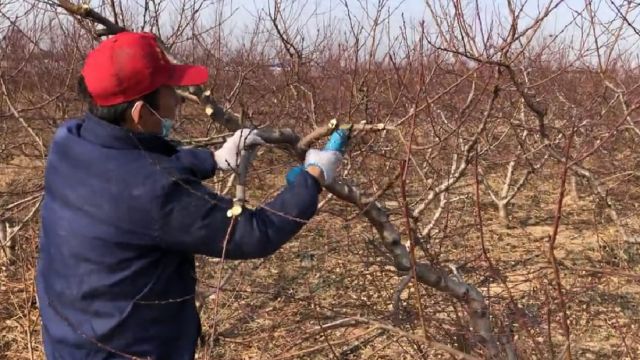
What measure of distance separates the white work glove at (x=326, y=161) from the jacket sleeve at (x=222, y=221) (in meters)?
0.11

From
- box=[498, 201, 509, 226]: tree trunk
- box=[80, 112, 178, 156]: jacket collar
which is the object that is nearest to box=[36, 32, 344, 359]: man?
box=[80, 112, 178, 156]: jacket collar

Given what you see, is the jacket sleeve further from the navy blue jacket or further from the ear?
the ear

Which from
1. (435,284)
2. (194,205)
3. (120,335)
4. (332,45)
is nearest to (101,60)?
(194,205)

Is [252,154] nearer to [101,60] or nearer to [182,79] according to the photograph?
[182,79]

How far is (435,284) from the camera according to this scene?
217cm

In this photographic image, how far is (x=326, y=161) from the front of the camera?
5.37ft

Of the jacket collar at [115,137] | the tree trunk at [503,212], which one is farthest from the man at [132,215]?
the tree trunk at [503,212]

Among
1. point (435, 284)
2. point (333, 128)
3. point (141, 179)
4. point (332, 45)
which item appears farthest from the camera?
point (332, 45)

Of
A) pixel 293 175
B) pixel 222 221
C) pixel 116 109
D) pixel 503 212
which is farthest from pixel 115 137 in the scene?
pixel 503 212

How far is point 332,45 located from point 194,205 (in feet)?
18.5

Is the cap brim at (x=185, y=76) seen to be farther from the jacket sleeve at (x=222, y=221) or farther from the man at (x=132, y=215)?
the jacket sleeve at (x=222, y=221)

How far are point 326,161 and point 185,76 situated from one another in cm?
40

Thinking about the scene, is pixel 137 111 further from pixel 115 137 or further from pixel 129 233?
pixel 129 233

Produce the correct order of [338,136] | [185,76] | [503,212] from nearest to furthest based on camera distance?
[185,76]
[338,136]
[503,212]
